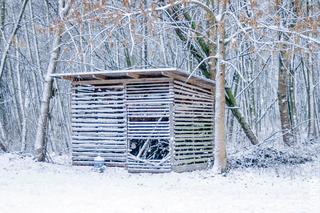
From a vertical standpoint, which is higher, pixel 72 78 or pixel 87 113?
pixel 72 78

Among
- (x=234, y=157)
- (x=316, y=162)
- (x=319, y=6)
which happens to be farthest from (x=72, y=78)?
(x=319, y=6)

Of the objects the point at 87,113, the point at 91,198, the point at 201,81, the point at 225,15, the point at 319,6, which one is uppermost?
the point at 319,6

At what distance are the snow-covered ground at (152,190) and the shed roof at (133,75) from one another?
2588 mm

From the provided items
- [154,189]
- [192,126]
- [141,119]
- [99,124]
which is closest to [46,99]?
[99,124]

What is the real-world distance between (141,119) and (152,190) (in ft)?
12.3

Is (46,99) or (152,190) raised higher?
(46,99)

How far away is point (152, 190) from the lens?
34.8 feet

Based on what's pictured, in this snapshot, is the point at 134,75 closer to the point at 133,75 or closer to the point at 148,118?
the point at 133,75

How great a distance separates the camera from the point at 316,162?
14.7 m

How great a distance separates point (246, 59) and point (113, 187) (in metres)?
14.3

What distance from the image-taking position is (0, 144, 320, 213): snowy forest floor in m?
8.38

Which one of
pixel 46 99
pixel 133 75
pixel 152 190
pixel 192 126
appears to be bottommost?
pixel 152 190

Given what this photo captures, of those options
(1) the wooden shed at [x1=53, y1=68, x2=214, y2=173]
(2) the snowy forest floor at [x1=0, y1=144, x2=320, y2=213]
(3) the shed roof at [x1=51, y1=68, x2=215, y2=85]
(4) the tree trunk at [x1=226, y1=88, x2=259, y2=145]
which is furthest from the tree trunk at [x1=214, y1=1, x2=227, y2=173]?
(4) the tree trunk at [x1=226, y1=88, x2=259, y2=145]

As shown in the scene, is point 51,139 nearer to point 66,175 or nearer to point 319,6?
point 66,175
